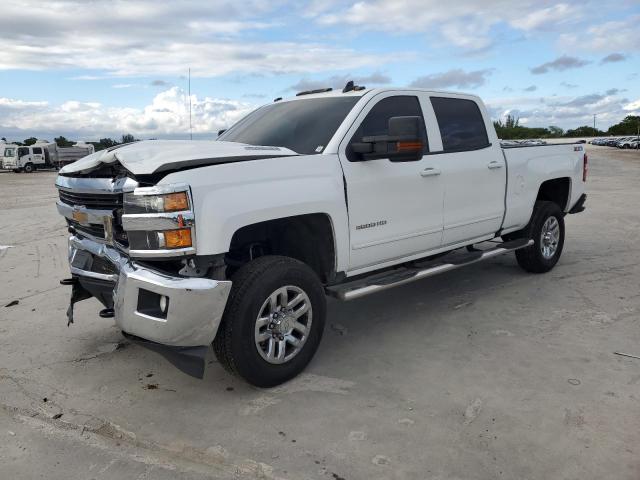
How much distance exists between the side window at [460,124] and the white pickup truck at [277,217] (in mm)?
16

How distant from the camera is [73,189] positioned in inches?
154

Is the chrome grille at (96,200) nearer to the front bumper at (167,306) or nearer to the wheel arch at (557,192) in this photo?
the front bumper at (167,306)

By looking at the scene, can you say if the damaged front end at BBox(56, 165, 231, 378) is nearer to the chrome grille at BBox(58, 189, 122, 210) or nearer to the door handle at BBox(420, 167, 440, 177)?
the chrome grille at BBox(58, 189, 122, 210)

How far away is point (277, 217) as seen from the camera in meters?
3.63

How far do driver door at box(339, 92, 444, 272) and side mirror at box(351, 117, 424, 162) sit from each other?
0.37ft

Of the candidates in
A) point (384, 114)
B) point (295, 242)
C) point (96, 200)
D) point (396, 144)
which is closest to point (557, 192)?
point (384, 114)

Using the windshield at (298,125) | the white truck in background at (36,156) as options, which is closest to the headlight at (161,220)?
the windshield at (298,125)

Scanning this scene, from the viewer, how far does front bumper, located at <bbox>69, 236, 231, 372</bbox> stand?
10.7 ft

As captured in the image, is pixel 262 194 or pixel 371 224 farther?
pixel 371 224

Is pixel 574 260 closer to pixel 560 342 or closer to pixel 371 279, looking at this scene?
pixel 560 342

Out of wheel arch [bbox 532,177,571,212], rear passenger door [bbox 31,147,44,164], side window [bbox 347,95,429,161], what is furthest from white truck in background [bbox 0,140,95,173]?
side window [bbox 347,95,429,161]

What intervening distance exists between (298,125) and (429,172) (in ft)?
3.76

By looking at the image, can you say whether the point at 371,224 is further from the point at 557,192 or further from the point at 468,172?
the point at 557,192

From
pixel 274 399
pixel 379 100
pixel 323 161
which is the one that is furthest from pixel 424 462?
pixel 379 100
